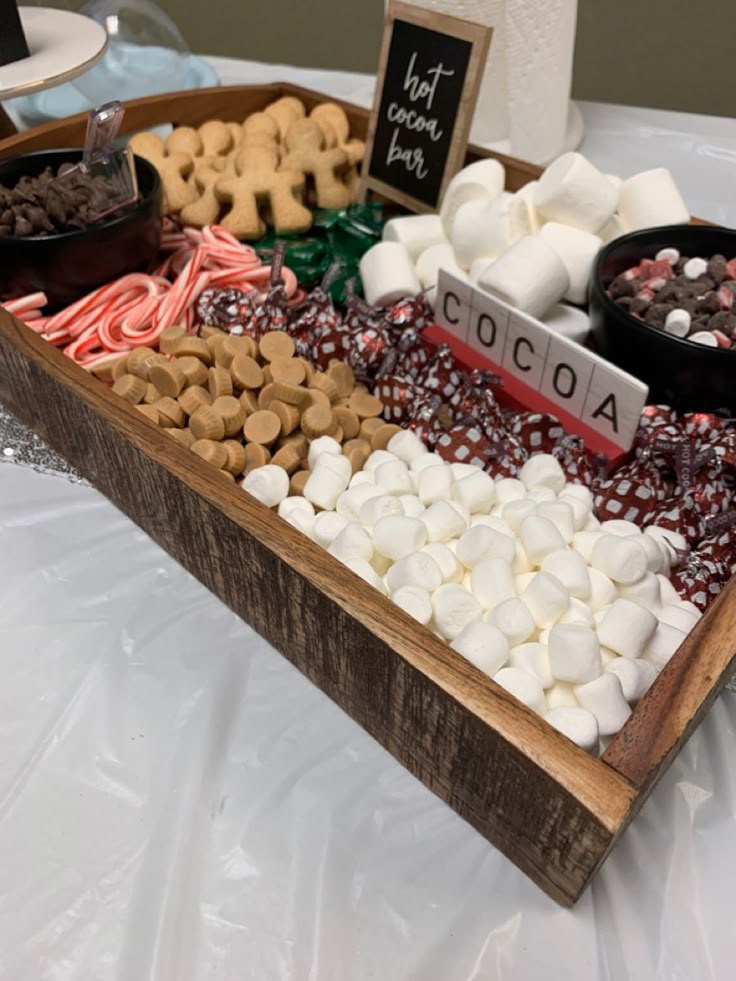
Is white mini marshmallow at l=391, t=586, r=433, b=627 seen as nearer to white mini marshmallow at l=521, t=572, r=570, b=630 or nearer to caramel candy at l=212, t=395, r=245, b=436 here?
white mini marshmallow at l=521, t=572, r=570, b=630

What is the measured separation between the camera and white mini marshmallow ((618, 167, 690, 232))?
0.97 m

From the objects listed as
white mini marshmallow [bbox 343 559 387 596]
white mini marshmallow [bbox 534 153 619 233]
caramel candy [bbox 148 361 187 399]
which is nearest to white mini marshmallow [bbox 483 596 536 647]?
white mini marshmallow [bbox 343 559 387 596]

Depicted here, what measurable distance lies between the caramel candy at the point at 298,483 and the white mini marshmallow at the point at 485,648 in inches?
10.8

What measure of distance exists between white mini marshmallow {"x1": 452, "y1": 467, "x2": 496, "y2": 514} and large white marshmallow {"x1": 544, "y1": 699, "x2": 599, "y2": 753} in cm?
22

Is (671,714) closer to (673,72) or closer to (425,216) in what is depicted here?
(425,216)

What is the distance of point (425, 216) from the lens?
106 centimetres

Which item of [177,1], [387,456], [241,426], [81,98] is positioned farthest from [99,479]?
[177,1]

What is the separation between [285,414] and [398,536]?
23 centimetres

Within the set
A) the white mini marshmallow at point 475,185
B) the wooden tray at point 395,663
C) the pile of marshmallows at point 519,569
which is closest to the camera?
the wooden tray at point 395,663

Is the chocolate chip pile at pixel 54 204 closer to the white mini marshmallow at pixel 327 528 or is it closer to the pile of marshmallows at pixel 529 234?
the pile of marshmallows at pixel 529 234

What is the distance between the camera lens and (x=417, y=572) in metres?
0.63

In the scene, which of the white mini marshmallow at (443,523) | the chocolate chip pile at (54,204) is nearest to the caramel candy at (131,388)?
the chocolate chip pile at (54,204)

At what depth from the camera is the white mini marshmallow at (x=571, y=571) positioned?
2.05 ft

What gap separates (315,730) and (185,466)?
260 millimetres
